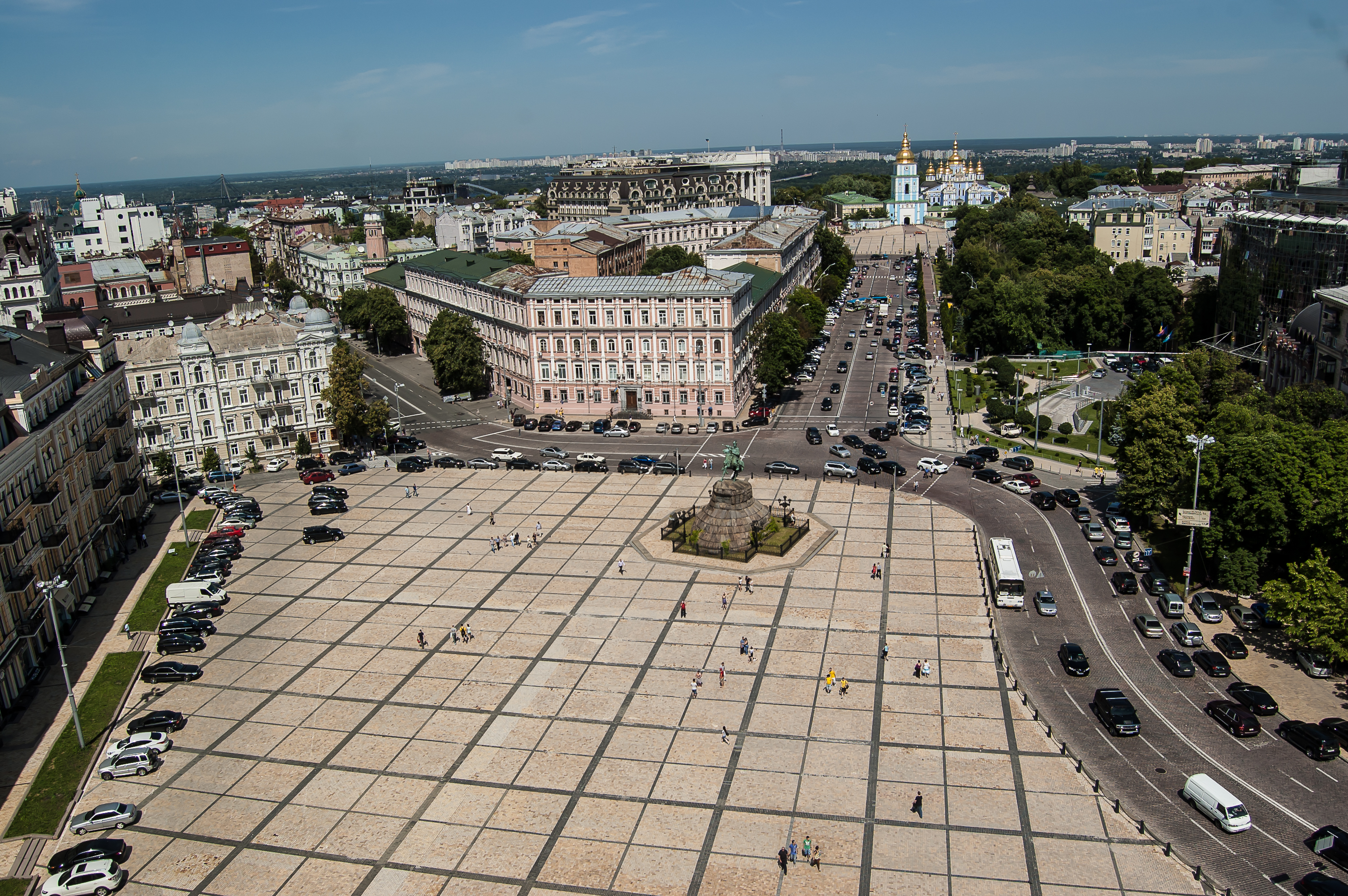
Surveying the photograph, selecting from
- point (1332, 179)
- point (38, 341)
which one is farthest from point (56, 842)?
point (1332, 179)

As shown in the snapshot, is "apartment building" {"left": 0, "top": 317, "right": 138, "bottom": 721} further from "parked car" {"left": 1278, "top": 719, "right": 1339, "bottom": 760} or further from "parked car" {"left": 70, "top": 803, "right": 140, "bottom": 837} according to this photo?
"parked car" {"left": 1278, "top": 719, "right": 1339, "bottom": 760}

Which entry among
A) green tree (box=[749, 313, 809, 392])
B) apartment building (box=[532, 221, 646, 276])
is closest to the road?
green tree (box=[749, 313, 809, 392])

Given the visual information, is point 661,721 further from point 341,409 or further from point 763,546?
point 341,409

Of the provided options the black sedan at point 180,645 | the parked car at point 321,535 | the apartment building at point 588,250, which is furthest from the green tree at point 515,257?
the black sedan at point 180,645

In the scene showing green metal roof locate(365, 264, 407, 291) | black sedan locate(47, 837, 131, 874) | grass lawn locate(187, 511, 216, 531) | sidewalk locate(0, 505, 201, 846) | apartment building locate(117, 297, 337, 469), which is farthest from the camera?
green metal roof locate(365, 264, 407, 291)

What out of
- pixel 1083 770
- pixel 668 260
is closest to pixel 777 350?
pixel 668 260
